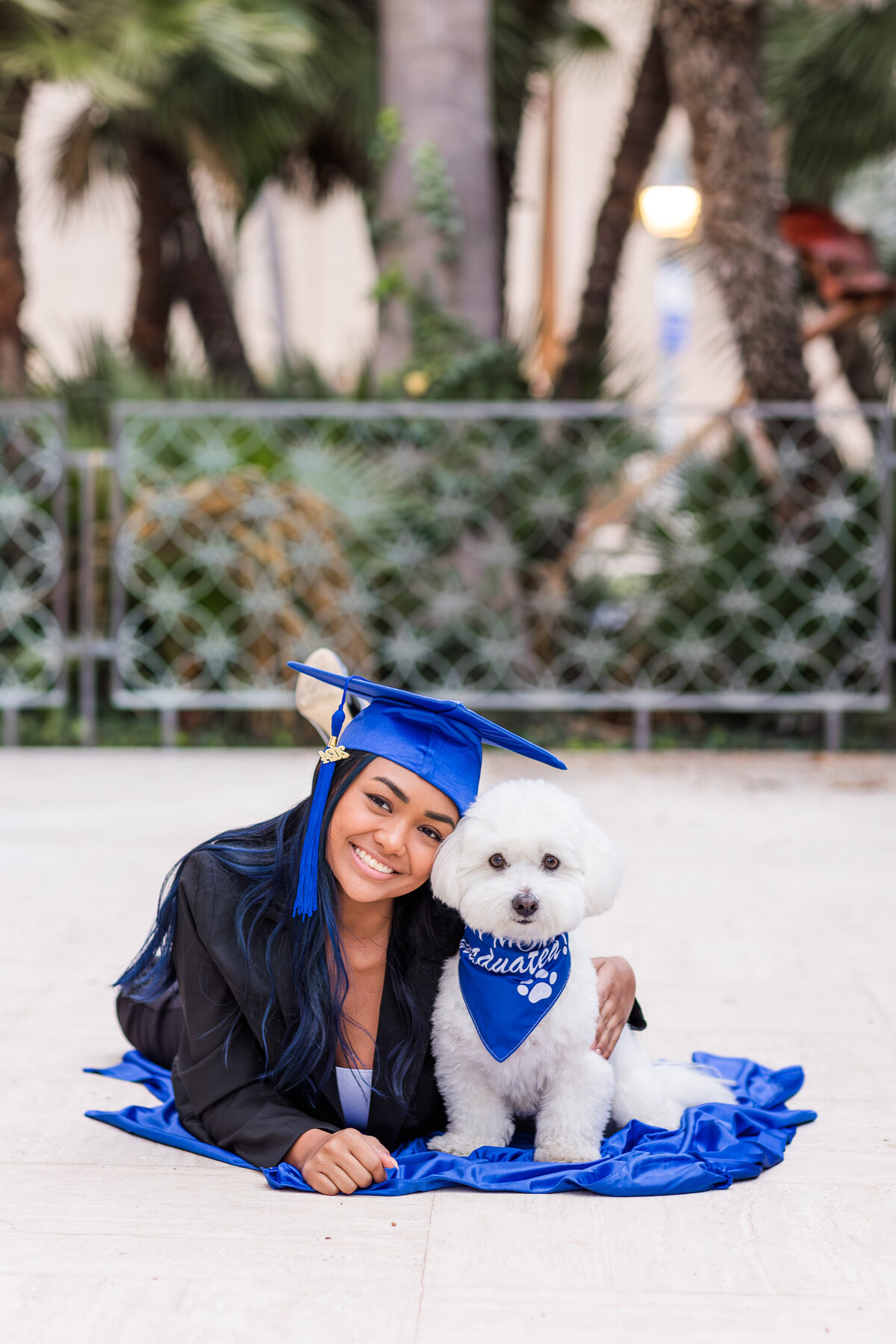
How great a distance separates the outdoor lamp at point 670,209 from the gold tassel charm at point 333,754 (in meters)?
8.26

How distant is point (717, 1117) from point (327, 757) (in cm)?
95

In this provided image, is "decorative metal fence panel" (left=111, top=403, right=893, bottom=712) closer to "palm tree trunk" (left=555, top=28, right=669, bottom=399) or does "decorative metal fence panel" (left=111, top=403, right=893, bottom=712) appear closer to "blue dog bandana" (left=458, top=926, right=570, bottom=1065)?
"palm tree trunk" (left=555, top=28, right=669, bottom=399)

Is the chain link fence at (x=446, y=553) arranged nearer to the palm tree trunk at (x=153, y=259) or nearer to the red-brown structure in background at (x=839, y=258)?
the red-brown structure in background at (x=839, y=258)

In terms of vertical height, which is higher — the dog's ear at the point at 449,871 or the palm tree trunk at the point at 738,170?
the palm tree trunk at the point at 738,170

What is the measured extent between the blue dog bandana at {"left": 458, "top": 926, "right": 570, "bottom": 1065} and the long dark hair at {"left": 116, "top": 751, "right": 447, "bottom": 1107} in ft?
0.70

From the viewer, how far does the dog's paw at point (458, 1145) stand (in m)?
A: 2.23

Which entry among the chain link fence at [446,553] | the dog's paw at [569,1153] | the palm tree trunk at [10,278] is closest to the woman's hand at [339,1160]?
the dog's paw at [569,1153]

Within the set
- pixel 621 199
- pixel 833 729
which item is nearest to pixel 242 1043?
pixel 833 729

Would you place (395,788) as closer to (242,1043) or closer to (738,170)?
(242,1043)

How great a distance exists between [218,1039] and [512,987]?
0.53 meters

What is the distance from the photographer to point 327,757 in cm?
216

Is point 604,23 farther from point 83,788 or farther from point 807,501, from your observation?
point 83,788

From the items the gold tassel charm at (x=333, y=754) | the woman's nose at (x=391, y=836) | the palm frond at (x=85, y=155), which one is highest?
the palm frond at (x=85, y=155)

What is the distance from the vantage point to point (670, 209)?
9.65 meters
